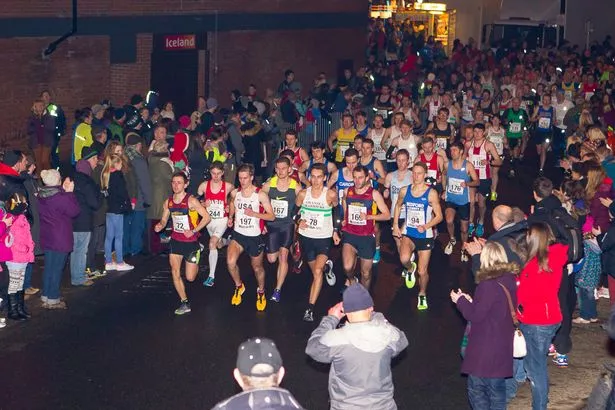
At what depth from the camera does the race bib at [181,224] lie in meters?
13.6

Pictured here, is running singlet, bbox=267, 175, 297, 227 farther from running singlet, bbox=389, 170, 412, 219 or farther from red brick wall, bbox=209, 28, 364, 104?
red brick wall, bbox=209, 28, 364, 104

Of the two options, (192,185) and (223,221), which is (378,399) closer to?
(223,221)

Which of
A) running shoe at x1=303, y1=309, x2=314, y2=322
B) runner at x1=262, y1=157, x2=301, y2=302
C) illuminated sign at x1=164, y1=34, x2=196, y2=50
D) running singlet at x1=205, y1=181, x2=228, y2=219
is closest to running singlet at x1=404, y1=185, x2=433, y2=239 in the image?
runner at x1=262, y1=157, x2=301, y2=302

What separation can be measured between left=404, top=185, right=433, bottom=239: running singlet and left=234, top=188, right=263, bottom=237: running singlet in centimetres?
187

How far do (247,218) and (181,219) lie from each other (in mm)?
795

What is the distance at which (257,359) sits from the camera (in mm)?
6328

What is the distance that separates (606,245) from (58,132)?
1213 cm

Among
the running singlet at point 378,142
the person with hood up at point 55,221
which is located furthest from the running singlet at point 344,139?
the person with hood up at point 55,221

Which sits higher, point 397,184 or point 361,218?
point 397,184

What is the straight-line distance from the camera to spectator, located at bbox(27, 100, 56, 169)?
2120 cm

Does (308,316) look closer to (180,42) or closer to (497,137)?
(497,137)

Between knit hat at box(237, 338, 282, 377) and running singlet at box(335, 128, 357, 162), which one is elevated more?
running singlet at box(335, 128, 357, 162)

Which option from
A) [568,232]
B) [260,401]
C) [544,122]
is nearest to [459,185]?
[568,232]

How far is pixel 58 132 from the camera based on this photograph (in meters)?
21.6
